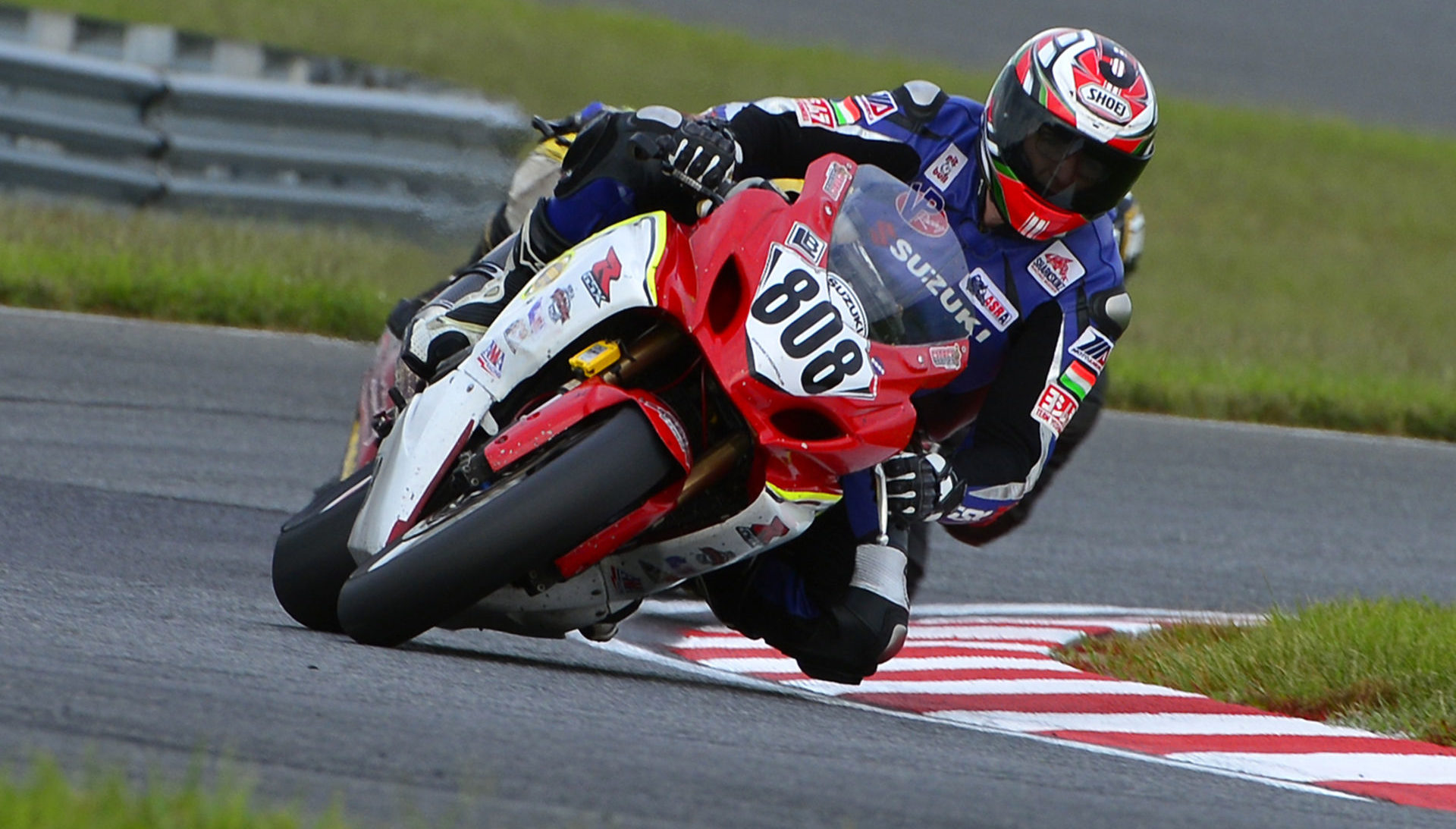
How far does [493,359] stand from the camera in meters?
4.12

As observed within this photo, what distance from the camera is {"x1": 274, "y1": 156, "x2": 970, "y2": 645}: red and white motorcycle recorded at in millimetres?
3838

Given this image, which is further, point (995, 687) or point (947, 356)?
point (995, 687)

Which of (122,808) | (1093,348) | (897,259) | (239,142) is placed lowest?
(239,142)

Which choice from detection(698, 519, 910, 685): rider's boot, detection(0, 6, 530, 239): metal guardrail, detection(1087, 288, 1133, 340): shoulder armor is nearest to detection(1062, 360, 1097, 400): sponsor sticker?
detection(1087, 288, 1133, 340): shoulder armor

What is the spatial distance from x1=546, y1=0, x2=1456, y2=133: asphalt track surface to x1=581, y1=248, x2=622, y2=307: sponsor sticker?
13954 millimetres

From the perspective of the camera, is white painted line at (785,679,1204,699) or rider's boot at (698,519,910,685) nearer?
rider's boot at (698,519,910,685)

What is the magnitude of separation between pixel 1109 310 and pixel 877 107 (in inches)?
30.1

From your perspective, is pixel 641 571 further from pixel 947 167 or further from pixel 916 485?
pixel 947 167

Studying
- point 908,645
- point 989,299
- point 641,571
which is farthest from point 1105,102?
point 908,645

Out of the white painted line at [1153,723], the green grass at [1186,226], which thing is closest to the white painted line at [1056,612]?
the white painted line at [1153,723]

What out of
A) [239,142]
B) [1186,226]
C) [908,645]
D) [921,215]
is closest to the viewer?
[921,215]

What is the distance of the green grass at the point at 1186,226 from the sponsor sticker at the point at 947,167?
179 inches

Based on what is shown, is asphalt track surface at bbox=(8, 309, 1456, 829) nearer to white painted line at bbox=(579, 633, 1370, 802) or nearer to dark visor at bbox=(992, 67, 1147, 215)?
white painted line at bbox=(579, 633, 1370, 802)

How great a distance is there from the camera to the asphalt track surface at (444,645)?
3059 millimetres
